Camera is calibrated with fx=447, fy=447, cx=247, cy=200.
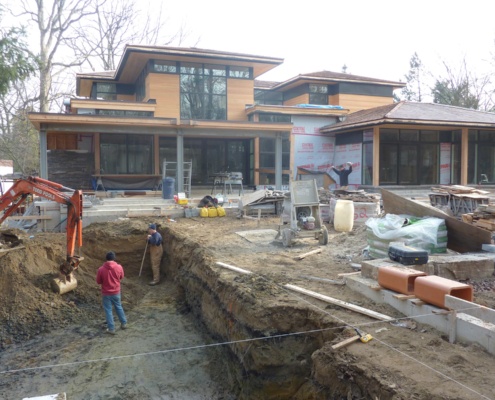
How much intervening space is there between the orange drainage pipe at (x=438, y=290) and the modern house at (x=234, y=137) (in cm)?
1388

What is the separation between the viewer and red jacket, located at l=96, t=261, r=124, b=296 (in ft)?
29.1

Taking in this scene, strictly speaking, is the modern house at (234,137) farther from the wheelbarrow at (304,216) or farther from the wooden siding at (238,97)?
the wheelbarrow at (304,216)

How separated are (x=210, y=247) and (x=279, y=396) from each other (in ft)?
16.9

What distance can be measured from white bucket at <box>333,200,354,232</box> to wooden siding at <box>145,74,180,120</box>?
11383 millimetres

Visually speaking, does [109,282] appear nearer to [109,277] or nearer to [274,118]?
[109,277]

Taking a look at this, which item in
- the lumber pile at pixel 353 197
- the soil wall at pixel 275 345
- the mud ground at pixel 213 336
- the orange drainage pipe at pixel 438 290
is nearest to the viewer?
the mud ground at pixel 213 336

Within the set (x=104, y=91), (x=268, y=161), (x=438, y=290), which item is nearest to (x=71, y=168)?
(x=104, y=91)

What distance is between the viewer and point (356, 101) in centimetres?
2569

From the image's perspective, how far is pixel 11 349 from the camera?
8523 mm

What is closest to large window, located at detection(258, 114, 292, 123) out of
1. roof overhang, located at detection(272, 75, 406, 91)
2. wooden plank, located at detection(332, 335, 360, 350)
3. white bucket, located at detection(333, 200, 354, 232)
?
roof overhang, located at detection(272, 75, 406, 91)

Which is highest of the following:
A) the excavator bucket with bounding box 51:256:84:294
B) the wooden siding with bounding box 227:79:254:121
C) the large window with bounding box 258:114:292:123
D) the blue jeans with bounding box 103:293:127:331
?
the wooden siding with bounding box 227:79:254:121

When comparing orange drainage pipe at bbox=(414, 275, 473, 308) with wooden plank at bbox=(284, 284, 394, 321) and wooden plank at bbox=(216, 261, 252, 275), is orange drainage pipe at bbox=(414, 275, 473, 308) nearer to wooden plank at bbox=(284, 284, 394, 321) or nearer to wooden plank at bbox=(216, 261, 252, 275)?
wooden plank at bbox=(284, 284, 394, 321)

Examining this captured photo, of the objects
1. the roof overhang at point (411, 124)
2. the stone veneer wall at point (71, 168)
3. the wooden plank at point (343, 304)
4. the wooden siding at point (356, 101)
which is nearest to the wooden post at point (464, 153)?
the roof overhang at point (411, 124)

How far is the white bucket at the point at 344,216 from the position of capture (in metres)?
12.7
